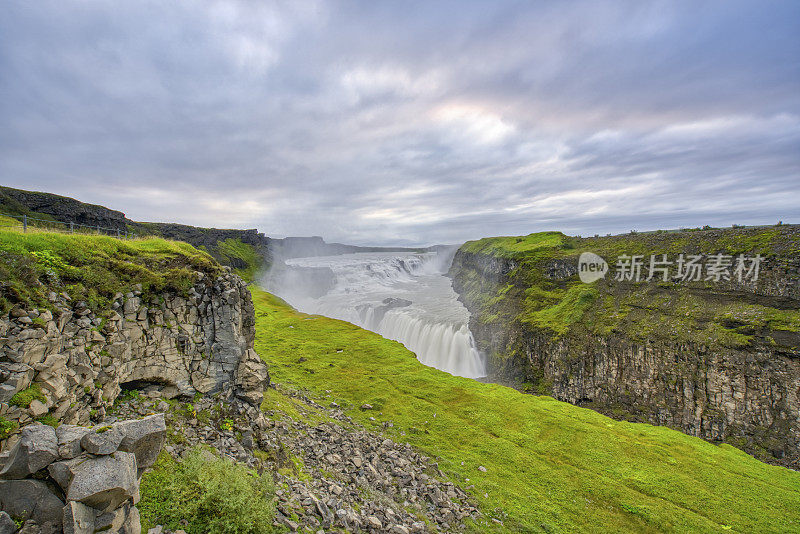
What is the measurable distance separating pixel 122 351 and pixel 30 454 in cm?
520

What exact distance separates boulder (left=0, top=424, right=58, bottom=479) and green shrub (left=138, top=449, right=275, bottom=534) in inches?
94.8

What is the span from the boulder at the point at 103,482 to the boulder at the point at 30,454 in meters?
0.51

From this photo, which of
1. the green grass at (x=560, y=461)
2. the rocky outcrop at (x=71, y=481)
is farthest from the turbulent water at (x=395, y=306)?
the rocky outcrop at (x=71, y=481)

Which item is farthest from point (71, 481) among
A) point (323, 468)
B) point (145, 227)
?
point (145, 227)

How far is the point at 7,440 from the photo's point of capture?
6.32 metres

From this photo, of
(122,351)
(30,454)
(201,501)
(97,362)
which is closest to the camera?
(30,454)

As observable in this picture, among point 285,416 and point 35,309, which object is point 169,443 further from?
point 285,416

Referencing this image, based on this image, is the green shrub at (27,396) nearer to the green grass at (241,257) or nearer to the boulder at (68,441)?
the boulder at (68,441)

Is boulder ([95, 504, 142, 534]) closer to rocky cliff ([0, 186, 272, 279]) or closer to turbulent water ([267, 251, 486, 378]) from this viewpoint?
rocky cliff ([0, 186, 272, 279])

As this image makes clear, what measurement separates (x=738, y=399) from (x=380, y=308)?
55057 mm

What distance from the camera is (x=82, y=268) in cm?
1009

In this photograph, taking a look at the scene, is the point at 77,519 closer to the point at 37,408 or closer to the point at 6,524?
the point at 6,524

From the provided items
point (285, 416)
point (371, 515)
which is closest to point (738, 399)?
point (371, 515)

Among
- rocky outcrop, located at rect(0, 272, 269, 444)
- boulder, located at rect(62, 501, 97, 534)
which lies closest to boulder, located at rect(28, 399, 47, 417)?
rocky outcrop, located at rect(0, 272, 269, 444)
